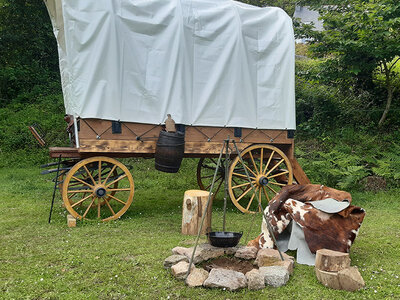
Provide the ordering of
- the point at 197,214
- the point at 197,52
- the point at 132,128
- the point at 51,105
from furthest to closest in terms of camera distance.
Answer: the point at 51,105 < the point at 197,52 < the point at 132,128 < the point at 197,214

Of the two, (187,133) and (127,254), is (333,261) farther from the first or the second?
(187,133)

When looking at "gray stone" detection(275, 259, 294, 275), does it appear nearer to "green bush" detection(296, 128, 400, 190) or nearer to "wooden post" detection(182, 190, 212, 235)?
"wooden post" detection(182, 190, 212, 235)

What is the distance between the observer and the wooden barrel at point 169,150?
18.5 feet

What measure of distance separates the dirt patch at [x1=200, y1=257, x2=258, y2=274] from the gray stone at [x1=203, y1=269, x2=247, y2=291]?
35cm

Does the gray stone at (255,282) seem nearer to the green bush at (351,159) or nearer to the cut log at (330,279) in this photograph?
the cut log at (330,279)

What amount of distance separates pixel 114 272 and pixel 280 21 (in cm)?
538

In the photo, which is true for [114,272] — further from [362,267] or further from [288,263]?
[362,267]

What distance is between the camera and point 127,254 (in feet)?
13.6

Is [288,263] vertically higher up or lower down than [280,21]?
lower down

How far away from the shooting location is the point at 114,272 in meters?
3.56

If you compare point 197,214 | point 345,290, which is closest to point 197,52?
point 197,214

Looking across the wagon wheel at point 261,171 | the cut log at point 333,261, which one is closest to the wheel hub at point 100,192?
the wagon wheel at point 261,171

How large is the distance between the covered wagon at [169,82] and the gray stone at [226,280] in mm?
2736

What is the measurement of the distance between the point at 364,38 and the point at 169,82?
5.68m
